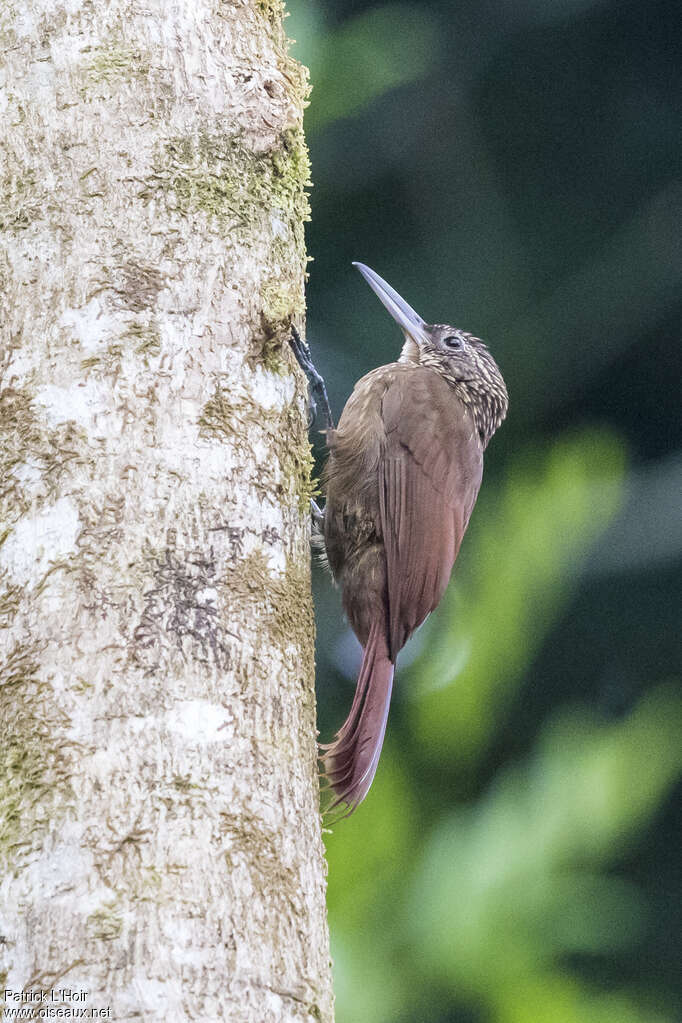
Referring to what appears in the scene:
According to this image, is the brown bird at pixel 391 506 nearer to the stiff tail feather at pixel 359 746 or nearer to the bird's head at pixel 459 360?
the stiff tail feather at pixel 359 746

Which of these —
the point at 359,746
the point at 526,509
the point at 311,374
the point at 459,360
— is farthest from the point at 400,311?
the point at 359,746

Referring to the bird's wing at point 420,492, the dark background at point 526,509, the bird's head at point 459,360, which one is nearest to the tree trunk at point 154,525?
the bird's wing at point 420,492

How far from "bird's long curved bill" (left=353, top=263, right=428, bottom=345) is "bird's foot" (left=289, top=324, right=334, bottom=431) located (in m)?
0.63

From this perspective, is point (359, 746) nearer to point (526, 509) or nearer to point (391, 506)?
point (391, 506)

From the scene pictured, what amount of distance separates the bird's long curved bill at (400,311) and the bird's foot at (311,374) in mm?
631

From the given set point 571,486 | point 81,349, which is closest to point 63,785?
point 81,349

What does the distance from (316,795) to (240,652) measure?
0.76 ft

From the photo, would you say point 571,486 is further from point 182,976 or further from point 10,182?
point 182,976

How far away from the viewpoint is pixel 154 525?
1.76 m

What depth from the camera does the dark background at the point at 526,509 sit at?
361 centimetres

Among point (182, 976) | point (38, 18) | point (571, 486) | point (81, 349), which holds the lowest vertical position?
point (182, 976)

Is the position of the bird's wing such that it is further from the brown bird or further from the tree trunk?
the tree trunk

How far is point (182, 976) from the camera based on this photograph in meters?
1.48

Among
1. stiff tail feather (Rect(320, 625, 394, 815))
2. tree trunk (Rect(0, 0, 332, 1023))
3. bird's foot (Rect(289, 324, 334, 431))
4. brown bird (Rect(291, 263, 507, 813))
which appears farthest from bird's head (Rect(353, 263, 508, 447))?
tree trunk (Rect(0, 0, 332, 1023))
